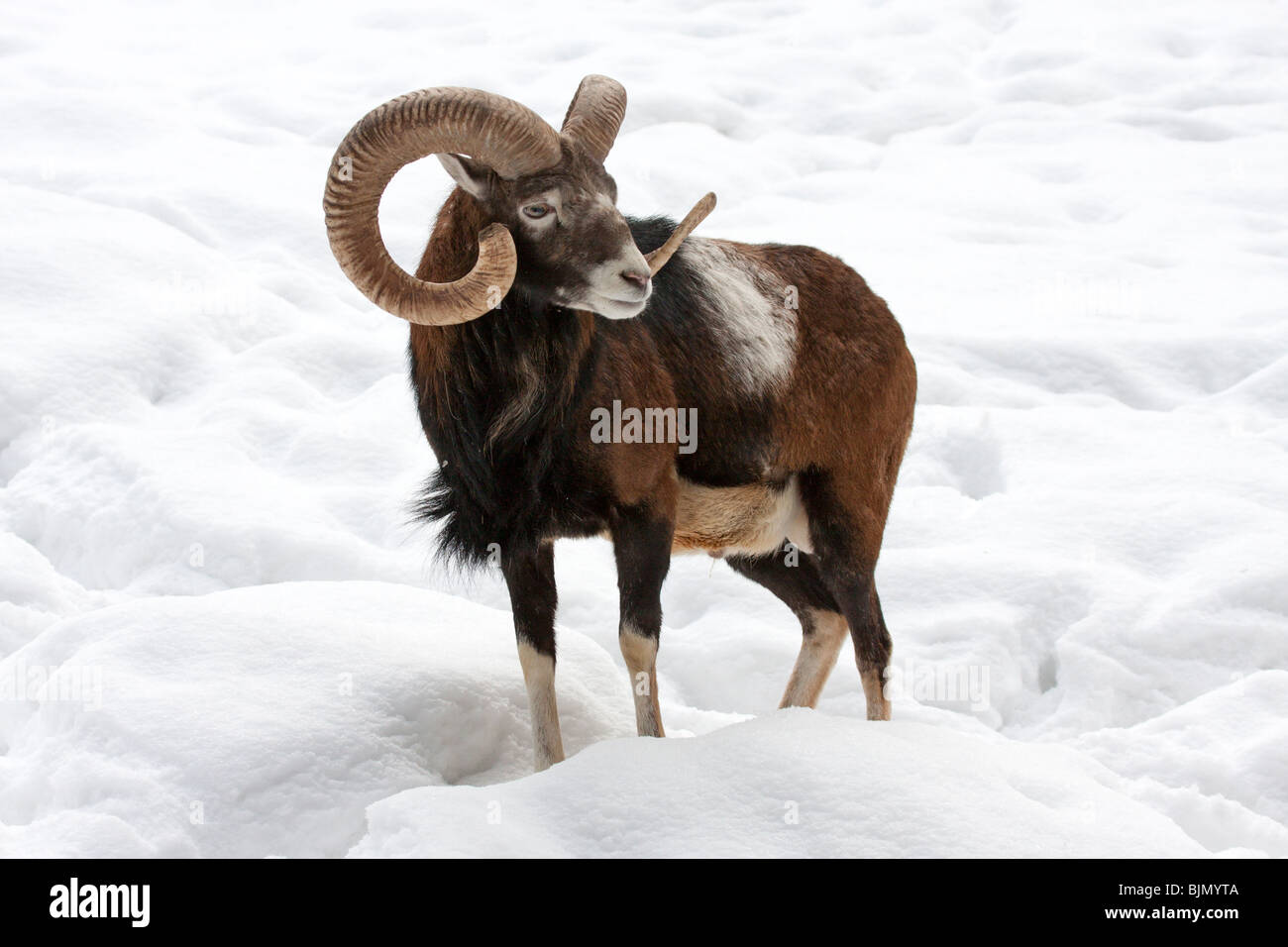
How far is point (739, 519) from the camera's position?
619 centimetres

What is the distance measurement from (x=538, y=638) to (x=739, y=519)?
1.15 meters

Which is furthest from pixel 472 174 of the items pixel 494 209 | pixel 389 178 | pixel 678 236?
pixel 678 236

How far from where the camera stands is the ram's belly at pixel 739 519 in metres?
6.05

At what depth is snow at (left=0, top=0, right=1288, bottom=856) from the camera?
476 cm

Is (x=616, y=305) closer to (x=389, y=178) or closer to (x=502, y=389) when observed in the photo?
(x=502, y=389)

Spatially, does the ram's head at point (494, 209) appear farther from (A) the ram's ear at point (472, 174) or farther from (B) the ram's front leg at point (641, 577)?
(B) the ram's front leg at point (641, 577)

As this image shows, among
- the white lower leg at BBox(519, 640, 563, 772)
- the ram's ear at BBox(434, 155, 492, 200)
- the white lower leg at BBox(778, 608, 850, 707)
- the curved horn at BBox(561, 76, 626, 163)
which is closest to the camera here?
the ram's ear at BBox(434, 155, 492, 200)

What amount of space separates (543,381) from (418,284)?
69cm

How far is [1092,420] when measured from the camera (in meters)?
10.8

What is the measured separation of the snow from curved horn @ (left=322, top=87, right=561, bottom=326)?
1.66m

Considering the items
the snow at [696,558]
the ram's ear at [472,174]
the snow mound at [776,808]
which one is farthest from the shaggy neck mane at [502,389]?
the snow mound at [776,808]

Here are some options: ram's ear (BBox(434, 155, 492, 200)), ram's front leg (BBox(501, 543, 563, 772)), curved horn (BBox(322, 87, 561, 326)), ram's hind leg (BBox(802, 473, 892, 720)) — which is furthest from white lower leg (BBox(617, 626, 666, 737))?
ram's ear (BBox(434, 155, 492, 200))

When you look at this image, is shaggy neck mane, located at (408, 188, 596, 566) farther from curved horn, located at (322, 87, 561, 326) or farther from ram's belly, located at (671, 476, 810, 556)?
ram's belly, located at (671, 476, 810, 556)

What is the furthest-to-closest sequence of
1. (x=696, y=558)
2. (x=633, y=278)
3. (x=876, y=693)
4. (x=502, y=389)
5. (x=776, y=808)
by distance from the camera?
(x=696, y=558), (x=876, y=693), (x=502, y=389), (x=633, y=278), (x=776, y=808)
